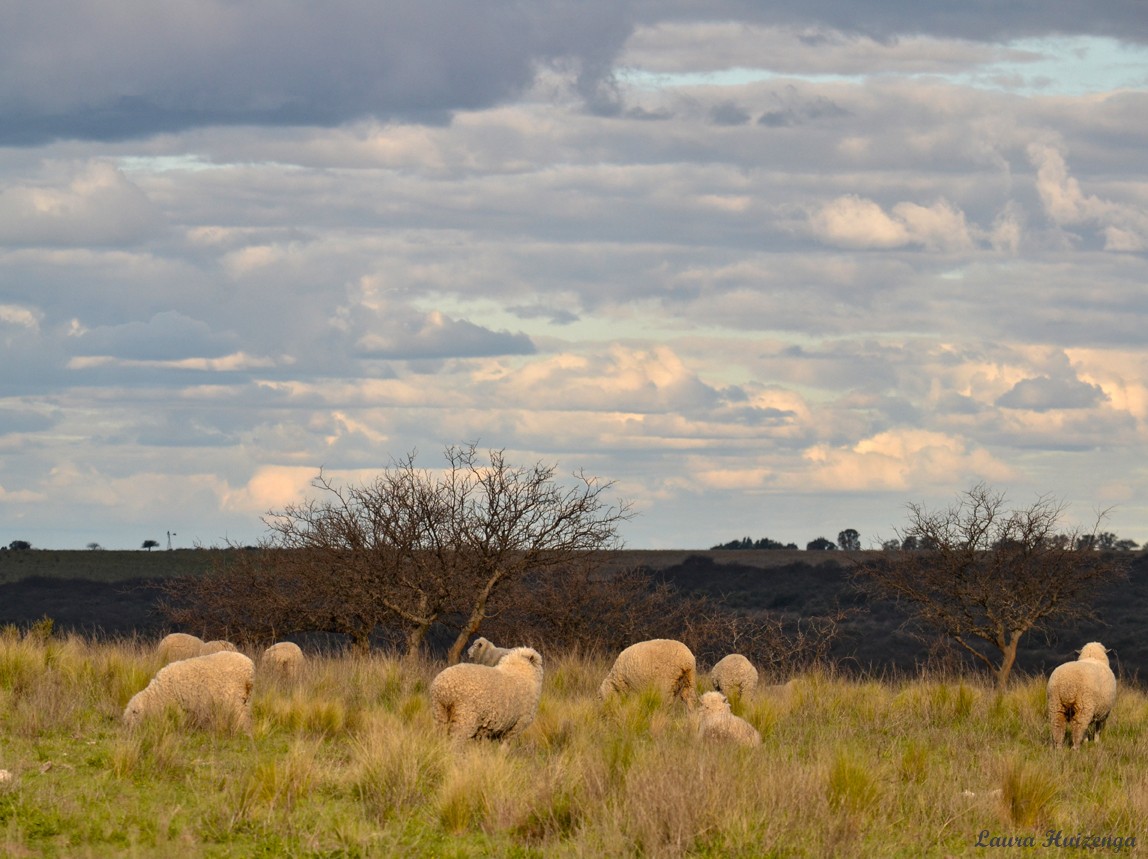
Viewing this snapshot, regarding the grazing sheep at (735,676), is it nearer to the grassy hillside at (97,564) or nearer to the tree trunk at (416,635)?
the tree trunk at (416,635)

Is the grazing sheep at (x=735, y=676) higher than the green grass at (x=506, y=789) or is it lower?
higher

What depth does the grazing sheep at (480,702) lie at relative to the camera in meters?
11.6

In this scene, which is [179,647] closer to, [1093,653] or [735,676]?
[735,676]

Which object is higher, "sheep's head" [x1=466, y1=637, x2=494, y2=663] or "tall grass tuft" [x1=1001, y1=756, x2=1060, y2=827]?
"sheep's head" [x1=466, y1=637, x2=494, y2=663]

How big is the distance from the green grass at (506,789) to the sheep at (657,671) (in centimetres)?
187

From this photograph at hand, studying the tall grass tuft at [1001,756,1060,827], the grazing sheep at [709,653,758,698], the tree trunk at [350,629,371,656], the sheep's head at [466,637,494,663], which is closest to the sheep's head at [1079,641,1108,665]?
the grazing sheep at [709,653,758,698]

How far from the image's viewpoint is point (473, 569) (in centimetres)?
2078

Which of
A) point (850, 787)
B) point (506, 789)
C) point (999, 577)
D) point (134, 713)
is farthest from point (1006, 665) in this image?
point (134, 713)

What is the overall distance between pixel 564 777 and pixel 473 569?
1122 cm

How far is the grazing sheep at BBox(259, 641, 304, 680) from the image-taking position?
673 inches

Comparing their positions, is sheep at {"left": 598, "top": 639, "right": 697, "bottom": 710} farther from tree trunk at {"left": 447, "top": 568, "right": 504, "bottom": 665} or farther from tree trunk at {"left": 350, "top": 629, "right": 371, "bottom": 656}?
tree trunk at {"left": 350, "top": 629, "right": 371, "bottom": 656}

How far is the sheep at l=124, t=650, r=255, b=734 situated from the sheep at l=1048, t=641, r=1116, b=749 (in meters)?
8.34

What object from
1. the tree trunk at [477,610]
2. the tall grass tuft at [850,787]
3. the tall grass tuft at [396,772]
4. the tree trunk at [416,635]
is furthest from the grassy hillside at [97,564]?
the tall grass tuft at [850,787]

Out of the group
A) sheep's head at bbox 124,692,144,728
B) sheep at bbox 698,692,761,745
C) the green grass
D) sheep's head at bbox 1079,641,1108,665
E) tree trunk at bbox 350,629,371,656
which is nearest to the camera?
the green grass
